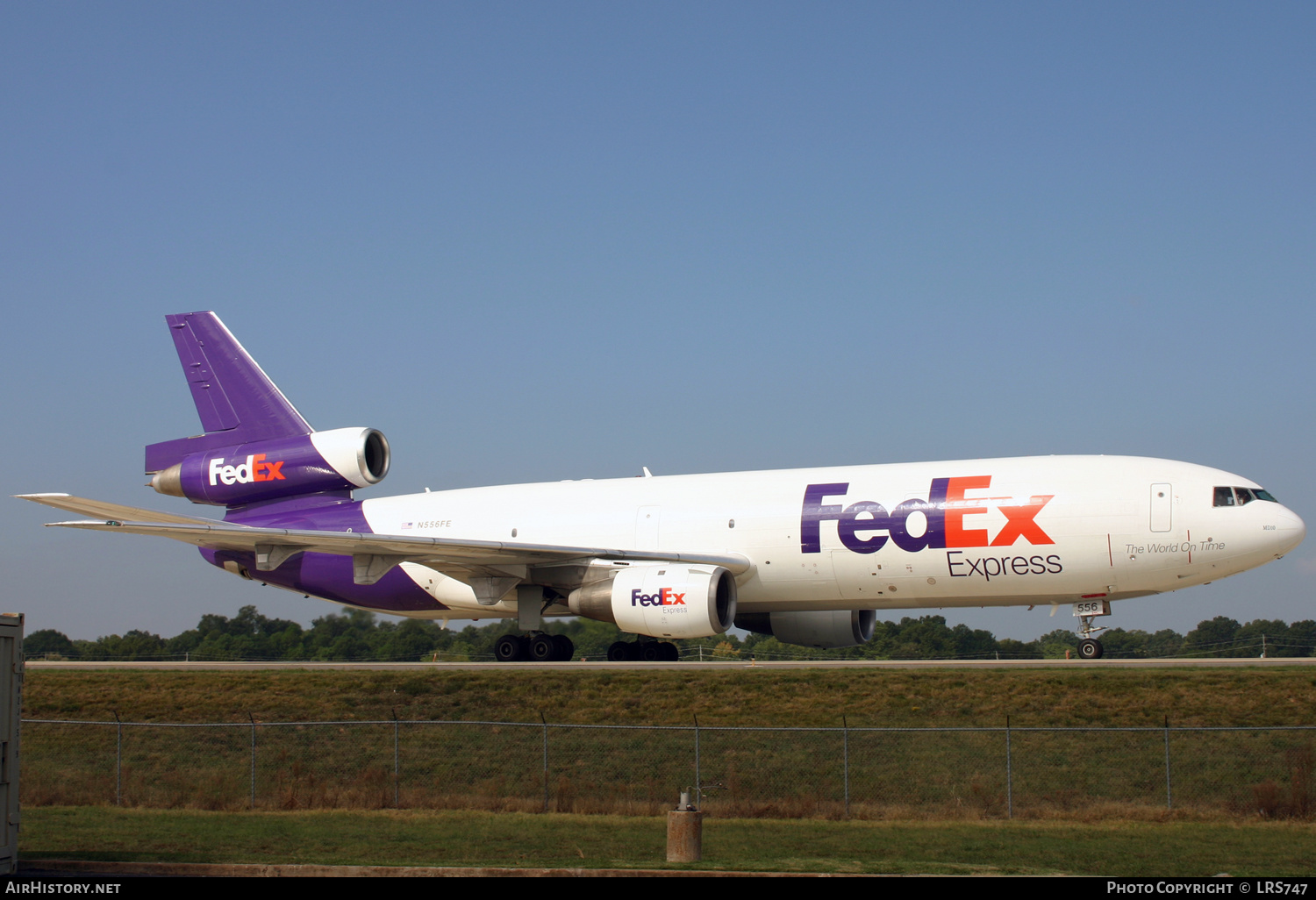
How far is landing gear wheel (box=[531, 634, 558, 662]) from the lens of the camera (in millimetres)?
26375

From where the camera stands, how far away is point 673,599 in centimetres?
2397

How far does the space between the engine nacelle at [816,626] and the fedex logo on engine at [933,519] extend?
3.15 metres

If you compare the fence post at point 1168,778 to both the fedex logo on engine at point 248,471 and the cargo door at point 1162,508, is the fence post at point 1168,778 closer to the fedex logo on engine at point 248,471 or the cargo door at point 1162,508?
the cargo door at point 1162,508

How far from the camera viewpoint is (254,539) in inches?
984

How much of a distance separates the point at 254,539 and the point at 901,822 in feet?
50.7

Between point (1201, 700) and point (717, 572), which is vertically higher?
point (717, 572)

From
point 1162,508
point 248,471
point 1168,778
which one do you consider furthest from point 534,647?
point 1168,778

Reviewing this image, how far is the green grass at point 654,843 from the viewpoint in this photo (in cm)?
1203

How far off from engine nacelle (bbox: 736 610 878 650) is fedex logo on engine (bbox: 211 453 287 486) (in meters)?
12.4

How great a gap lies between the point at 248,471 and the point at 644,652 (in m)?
11.5

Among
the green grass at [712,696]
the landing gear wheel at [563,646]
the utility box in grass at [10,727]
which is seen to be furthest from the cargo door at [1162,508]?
the utility box in grass at [10,727]

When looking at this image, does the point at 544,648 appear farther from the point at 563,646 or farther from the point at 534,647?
the point at 563,646
